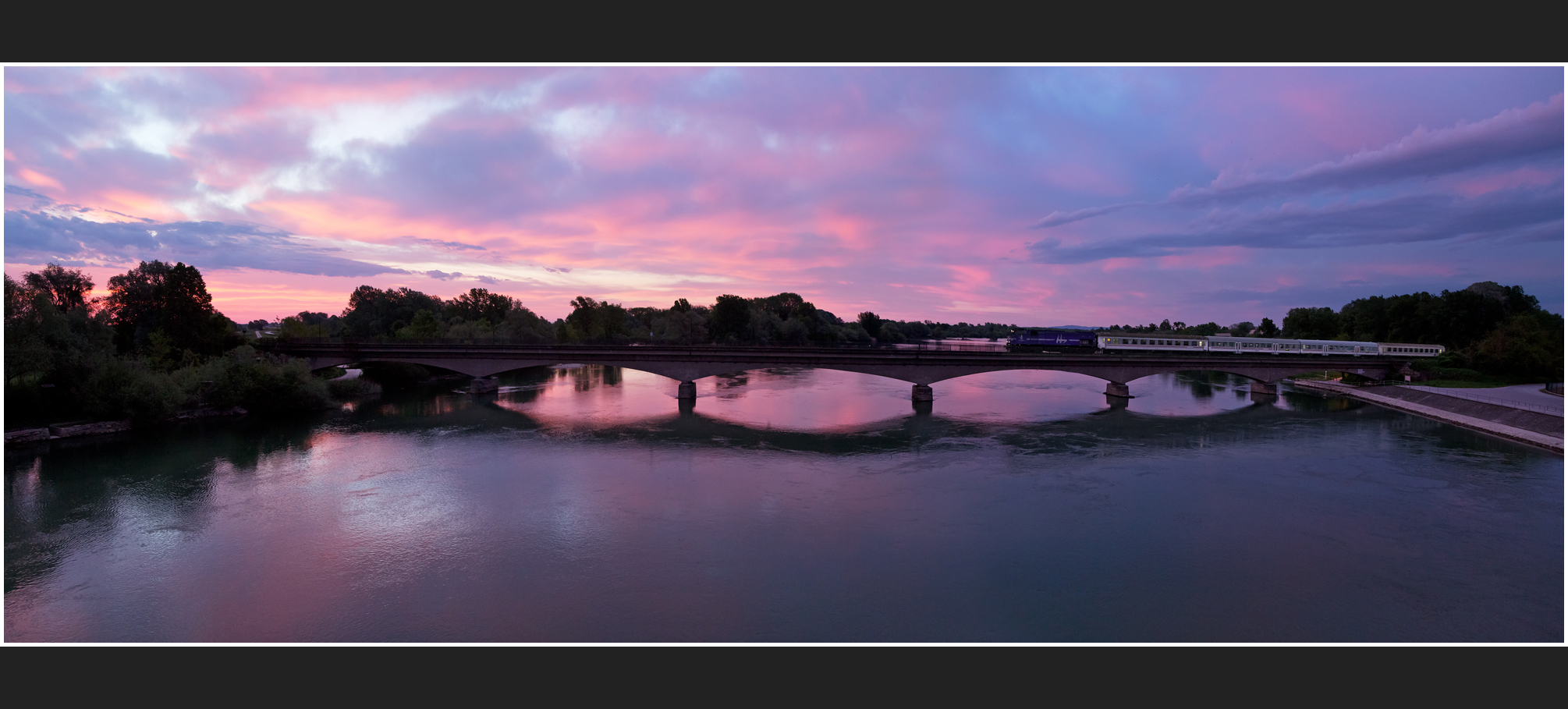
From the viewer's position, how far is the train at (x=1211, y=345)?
57.4 meters

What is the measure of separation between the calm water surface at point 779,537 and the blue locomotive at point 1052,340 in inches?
1079

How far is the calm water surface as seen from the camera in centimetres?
1352

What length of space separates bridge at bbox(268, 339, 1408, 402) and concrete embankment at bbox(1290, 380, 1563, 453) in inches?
169

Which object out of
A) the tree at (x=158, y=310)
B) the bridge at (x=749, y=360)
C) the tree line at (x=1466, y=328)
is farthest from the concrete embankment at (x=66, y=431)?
the tree line at (x=1466, y=328)

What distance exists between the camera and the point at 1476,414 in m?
37.2

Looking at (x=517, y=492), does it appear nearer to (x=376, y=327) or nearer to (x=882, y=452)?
(x=882, y=452)

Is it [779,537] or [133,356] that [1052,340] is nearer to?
[779,537]

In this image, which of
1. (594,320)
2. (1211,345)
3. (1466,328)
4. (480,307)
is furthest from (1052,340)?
(480,307)

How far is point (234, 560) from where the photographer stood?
16359mm

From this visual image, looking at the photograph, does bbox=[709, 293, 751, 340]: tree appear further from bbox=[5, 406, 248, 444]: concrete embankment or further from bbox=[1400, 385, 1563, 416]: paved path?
bbox=[1400, 385, 1563, 416]: paved path

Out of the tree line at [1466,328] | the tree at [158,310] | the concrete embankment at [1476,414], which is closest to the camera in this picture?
the concrete embankment at [1476,414]

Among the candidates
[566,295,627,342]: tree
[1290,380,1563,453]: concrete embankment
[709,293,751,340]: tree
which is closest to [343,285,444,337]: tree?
[566,295,627,342]: tree

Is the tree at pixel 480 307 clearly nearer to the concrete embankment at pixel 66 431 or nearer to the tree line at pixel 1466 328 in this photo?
the concrete embankment at pixel 66 431

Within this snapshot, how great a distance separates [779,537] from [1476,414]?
4434 centimetres
